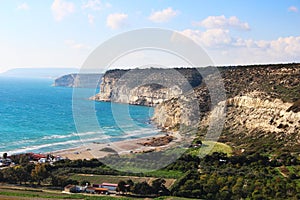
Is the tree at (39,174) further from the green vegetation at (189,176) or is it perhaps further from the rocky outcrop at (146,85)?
the rocky outcrop at (146,85)

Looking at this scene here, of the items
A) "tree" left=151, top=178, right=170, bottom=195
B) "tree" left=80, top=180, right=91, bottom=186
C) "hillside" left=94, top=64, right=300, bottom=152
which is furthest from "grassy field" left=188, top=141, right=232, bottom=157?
"tree" left=80, top=180, right=91, bottom=186

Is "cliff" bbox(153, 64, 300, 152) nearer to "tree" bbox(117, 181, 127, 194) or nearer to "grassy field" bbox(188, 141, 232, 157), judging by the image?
"grassy field" bbox(188, 141, 232, 157)

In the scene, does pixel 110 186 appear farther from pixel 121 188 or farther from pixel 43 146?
pixel 43 146

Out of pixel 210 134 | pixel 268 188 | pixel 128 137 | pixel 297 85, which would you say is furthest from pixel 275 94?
pixel 268 188

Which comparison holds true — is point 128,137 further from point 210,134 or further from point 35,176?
point 35,176

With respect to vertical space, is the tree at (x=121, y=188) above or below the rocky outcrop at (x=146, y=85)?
below

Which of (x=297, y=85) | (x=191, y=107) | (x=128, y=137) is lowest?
(x=128, y=137)

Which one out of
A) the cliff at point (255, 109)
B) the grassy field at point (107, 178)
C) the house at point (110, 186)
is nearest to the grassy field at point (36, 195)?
the house at point (110, 186)
